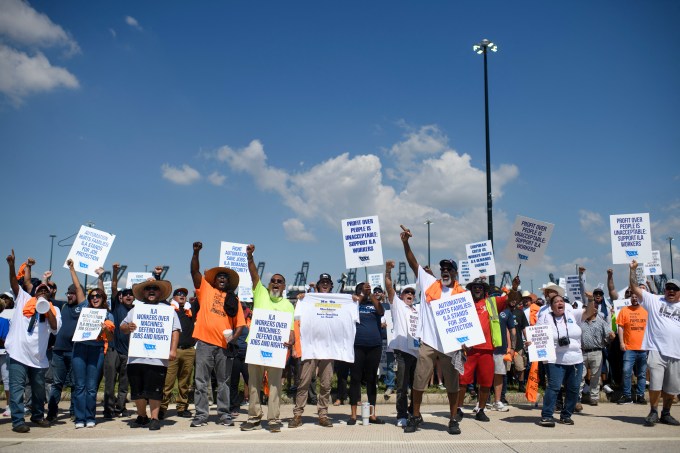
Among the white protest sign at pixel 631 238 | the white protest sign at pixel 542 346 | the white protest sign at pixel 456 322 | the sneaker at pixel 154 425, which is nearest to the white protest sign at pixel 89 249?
the sneaker at pixel 154 425

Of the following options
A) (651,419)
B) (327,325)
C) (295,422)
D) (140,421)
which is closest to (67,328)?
(140,421)

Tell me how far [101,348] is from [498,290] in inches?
284

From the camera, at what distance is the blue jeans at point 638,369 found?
Result: 10.9 metres

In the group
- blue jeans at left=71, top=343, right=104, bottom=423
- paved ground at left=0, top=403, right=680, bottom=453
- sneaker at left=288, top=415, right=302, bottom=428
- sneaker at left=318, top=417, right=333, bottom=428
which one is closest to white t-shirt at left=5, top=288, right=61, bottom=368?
blue jeans at left=71, top=343, right=104, bottom=423

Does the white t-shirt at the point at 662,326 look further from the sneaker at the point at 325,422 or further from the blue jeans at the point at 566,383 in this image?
the sneaker at the point at 325,422

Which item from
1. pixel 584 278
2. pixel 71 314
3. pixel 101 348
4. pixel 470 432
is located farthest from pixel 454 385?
pixel 71 314

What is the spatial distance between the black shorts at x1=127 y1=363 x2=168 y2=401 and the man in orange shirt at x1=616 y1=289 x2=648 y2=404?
28.0 feet

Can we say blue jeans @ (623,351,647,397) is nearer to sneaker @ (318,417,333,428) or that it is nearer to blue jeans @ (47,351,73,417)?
sneaker @ (318,417,333,428)

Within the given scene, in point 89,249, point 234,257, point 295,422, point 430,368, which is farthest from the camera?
point 234,257

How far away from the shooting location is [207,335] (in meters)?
8.49

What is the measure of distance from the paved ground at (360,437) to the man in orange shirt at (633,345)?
6.13 ft

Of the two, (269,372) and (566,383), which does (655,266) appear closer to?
(566,383)

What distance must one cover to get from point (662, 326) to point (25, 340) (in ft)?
30.5

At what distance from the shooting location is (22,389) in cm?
802
